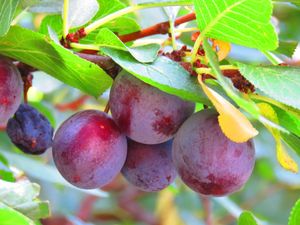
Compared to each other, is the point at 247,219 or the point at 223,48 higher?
the point at 223,48

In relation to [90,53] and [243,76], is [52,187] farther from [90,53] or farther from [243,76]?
[243,76]

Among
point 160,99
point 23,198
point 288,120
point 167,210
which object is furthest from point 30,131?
point 167,210

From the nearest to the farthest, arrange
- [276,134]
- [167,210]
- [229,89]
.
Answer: [229,89] → [276,134] → [167,210]

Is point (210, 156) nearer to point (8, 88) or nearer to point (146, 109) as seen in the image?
point (146, 109)

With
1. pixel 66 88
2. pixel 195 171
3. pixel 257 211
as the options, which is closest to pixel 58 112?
pixel 66 88

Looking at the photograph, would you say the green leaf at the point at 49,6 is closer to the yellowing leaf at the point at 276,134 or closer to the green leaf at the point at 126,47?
the green leaf at the point at 126,47

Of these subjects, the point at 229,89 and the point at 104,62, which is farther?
the point at 104,62

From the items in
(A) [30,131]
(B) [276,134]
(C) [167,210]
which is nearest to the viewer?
(B) [276,134]

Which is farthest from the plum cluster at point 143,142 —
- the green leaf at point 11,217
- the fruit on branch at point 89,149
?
the green leaf at point 11,217
